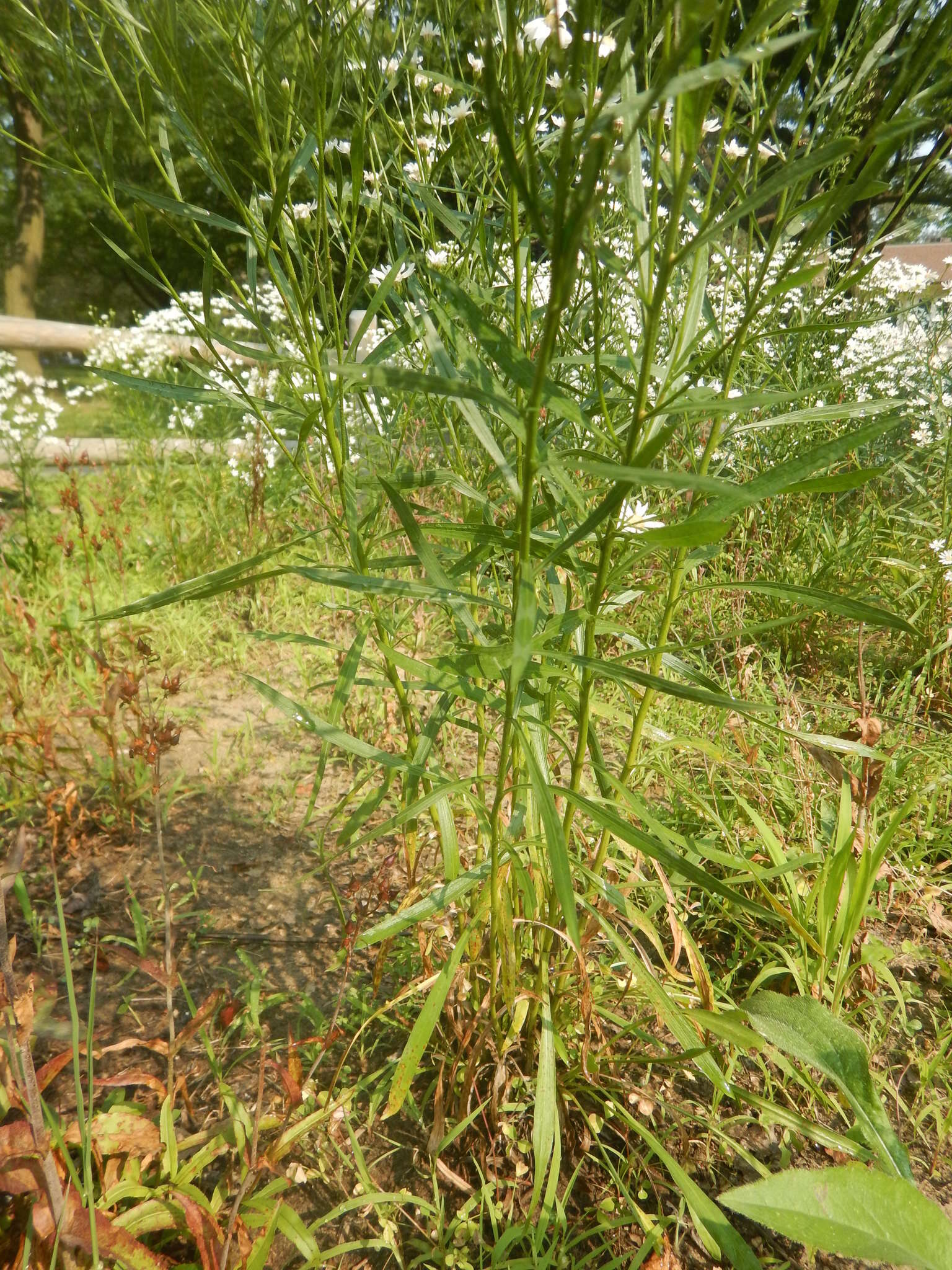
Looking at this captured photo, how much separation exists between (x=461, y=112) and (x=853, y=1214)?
1.43 meters

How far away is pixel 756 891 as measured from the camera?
1.43m

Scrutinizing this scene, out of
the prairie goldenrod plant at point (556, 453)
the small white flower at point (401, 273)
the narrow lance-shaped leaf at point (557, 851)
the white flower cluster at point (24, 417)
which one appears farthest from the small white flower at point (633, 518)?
the white flower cluster at point (24, 417)

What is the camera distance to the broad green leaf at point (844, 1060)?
92 cm

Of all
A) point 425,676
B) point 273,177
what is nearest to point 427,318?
point 273,177

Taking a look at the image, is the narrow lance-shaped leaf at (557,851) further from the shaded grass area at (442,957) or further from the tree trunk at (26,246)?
the tree trunk at (26,246)

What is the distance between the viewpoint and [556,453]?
772 millimetres

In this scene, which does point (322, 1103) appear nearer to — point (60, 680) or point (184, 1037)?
point (184, 1037)

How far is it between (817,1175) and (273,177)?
1.22 m

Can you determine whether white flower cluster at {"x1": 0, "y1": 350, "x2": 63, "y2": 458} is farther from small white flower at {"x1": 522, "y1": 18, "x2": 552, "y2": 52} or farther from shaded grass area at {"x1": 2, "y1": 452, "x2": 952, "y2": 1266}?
small white flower at {"x1": 522, "y1": 18, "x2": 552, "y2": 52}

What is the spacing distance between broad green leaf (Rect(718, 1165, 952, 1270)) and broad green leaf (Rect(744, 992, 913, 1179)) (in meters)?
0.14

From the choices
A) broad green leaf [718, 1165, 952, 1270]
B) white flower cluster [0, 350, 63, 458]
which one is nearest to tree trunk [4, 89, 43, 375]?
white flower cluster [0, 350, 63, 458]

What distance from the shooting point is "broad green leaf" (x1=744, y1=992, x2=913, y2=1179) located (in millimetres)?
917

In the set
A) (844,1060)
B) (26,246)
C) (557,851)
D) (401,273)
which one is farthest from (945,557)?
(26,246)

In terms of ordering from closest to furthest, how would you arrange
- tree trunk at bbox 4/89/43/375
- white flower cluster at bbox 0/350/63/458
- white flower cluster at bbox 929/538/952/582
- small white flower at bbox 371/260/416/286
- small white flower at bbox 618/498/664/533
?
small white flower at bbox 618/498/664/533 < small white flower at bbox 371/260/416/286 < white flower cluster at bbox 929/538/952/582 < white flower cluster at bbox 0/350/63/458 < tree trunk at bbox 4/89/43/375
